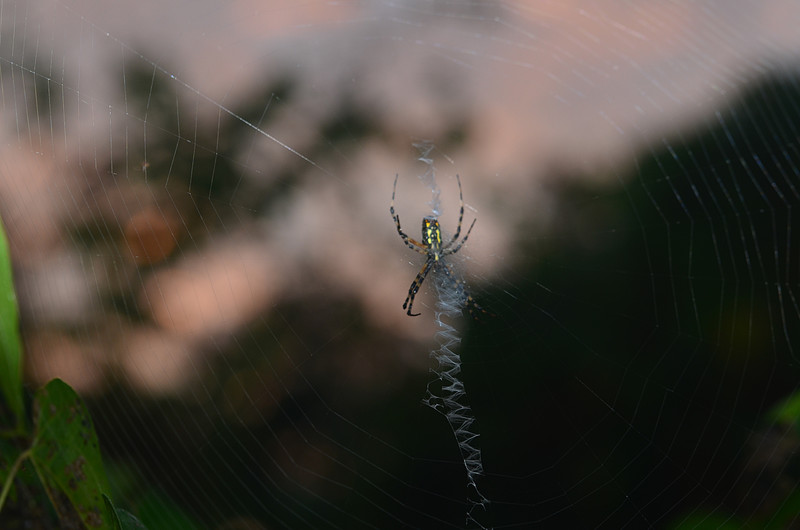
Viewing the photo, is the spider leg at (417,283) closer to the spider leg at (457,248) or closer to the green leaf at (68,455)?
the spider leg at (457,248)

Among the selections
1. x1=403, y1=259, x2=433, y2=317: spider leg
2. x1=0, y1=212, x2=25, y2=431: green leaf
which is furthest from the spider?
x1=0, y1=212, x2=25, y2=431: green leaf

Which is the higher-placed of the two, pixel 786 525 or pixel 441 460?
pixel 786 525

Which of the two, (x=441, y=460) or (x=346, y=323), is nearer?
(x=441, y=460)

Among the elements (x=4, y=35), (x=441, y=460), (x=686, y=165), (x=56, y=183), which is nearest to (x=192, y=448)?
(x=441, y=460)

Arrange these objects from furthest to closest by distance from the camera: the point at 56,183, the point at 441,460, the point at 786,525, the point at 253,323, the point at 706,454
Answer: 1. the point at 253,323
2. the point at 441,460
3. the point at 706,454
4. the point at 56,183
5. the point at 786,525

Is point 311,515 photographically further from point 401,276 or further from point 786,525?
point 786,525

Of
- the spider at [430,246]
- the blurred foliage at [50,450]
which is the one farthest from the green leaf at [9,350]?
the spider at [430,246]

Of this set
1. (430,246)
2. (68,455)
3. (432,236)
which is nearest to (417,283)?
(430,246)

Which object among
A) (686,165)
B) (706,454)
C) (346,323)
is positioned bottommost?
(706,454)

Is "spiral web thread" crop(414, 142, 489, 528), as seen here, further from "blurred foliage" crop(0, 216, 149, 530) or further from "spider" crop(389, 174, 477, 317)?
"blurred foliage" crop(0, 216, 149, 530)
